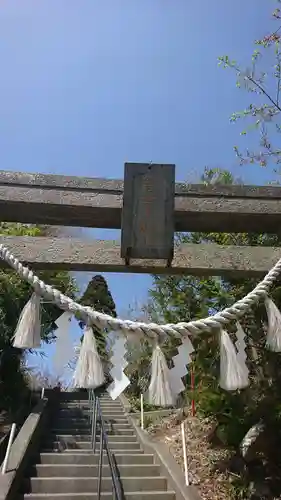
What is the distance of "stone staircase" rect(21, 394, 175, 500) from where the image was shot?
5.32 metres

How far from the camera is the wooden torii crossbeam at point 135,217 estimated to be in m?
2.64

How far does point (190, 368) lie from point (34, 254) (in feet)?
14.0

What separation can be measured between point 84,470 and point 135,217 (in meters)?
4.32

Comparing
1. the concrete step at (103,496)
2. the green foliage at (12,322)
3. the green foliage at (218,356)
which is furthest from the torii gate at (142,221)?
the green foliage at (12,322)

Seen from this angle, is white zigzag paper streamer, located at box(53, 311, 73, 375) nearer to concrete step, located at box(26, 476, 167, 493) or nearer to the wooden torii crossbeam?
the wooden torii crossbeam

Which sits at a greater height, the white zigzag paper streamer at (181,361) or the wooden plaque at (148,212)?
the wooden plaque at (148,212)

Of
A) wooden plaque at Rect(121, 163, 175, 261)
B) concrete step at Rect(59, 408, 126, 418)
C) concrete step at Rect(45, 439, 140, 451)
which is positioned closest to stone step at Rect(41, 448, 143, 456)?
concrete step at Rect(45, 439, 140, 451)

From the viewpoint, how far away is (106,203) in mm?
2781

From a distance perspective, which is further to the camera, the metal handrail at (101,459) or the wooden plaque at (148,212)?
the metal handrail at (101,459)

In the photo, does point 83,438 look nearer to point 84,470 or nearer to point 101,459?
point 84,470

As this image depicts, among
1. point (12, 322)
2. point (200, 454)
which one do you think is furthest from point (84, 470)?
point (12, 322)

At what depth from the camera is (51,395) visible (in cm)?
1005

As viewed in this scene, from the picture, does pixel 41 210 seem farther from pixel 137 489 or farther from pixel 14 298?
pixel 14 298

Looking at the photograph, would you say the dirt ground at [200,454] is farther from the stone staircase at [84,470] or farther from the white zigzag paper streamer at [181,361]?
the white zigzag paper streamer at [181,361]
